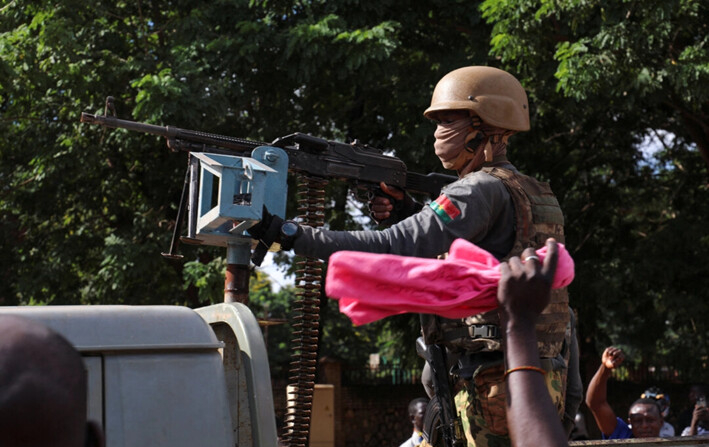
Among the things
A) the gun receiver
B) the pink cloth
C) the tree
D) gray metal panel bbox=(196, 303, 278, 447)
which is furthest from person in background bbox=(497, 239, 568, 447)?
the tree

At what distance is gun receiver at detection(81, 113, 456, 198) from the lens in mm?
4051

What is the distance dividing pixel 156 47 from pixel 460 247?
10393 millimetres

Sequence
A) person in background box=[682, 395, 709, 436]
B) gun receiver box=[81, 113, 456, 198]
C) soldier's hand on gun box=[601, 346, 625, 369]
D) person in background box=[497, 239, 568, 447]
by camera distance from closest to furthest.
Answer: person in background box=[497, 239, 568, 447] → gun receiver box=[81, 113, 456, 198] → soldier's hand on gun box=[601, 346, 625, 369] → person in background box=[682, 395, 709, 436]

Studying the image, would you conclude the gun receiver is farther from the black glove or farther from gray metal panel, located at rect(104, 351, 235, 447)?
gray metal panel, located at rect(104, 351, 235, 447)

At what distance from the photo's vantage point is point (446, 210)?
10.9 ft

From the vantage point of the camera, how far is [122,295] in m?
11.5

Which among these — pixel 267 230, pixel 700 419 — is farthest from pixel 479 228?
pixel 700 419

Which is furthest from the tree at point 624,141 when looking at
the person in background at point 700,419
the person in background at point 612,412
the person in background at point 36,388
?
the person in background at point 36,388

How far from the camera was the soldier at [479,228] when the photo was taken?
128 inches

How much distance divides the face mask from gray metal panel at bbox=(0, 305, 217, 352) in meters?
1.70

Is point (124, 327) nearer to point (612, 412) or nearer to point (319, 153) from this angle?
point (319, 153)

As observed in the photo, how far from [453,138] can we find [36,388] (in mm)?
2752

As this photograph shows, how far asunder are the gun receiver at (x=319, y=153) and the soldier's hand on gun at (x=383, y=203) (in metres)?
0.04

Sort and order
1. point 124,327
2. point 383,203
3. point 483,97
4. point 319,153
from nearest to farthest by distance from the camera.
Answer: point 124,327 < point 483,97 < point 319,153 < point 383,203
